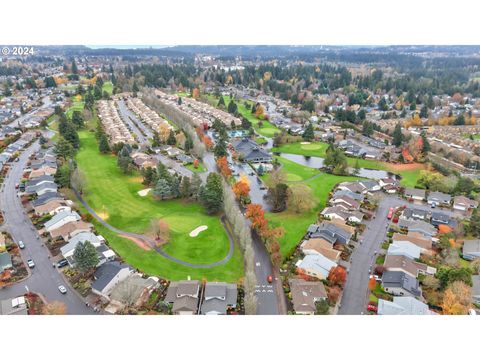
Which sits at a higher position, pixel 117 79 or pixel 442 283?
→ pixel 117 79

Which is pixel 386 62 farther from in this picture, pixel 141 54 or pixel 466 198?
pixel 466 198

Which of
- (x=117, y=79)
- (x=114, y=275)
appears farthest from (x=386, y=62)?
(x=114, y=275)

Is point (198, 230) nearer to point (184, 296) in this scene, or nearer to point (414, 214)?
point (184, 296)

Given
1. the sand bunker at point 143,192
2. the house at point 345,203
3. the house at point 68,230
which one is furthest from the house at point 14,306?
the house at point 345,203

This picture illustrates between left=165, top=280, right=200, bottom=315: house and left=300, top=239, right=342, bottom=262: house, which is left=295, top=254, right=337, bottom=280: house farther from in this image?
left=165, top=280, right=200, bottom=315: house

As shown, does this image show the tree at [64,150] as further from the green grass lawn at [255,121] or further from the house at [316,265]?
the house at [316,265]

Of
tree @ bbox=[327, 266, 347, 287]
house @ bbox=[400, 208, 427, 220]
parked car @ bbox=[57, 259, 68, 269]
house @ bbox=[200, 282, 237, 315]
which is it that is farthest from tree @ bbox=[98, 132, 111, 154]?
house @ bbox=[400, 208, 427, 220]
